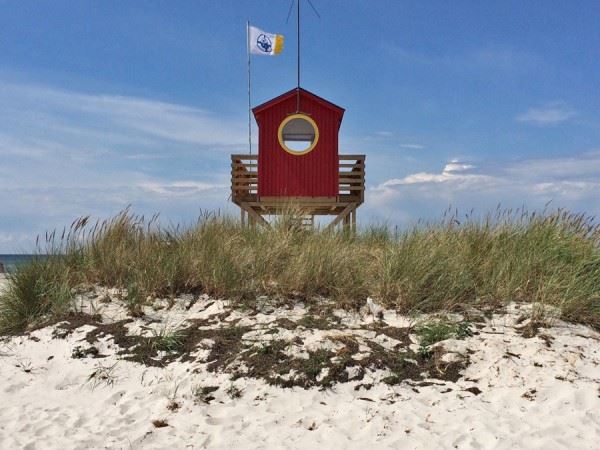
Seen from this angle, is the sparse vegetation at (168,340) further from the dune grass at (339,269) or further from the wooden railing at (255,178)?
the wooden railing at (255,178)

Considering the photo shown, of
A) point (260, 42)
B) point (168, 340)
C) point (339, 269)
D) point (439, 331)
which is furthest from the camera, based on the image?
point (260, 42)

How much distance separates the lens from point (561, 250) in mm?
8508

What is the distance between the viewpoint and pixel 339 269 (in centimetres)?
800

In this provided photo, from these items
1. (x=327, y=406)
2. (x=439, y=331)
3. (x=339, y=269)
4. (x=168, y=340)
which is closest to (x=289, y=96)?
(x=339, y=269)

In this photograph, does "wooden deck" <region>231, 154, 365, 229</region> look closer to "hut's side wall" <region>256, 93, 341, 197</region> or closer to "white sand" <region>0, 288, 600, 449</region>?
"hut's side wall" <region>256, 93, 341, 197</region>

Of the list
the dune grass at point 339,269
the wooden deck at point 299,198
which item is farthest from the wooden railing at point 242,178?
the dune grass at point 339,269

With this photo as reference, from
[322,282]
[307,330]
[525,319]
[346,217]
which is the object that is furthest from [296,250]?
[346,217]

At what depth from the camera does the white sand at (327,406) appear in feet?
16.0

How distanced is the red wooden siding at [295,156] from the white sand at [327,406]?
1123 centimetres

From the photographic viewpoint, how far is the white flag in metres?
19.8

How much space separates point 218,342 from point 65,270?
3656mm

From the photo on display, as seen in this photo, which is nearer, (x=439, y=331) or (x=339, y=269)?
(x=439, y=331)

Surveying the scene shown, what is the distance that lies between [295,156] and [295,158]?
0.06 meters

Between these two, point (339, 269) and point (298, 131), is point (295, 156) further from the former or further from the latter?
point (339, 269)
